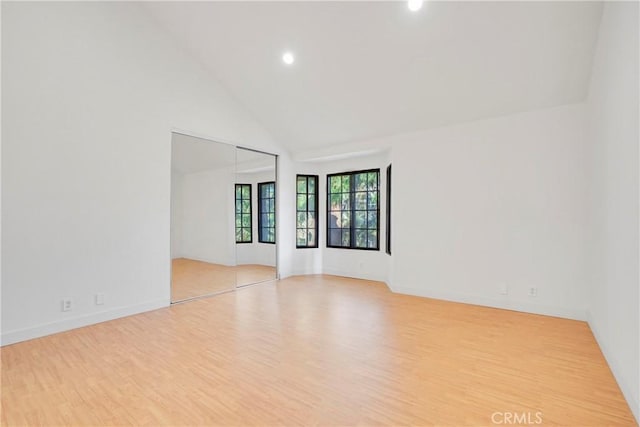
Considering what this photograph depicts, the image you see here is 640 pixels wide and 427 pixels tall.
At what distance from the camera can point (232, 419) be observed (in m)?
1.95

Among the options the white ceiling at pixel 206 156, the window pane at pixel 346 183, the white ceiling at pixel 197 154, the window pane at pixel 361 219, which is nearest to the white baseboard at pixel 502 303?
the window pane at pixel 361 219

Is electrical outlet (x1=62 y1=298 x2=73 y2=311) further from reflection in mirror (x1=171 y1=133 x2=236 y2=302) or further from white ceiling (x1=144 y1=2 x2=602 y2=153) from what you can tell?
white ceiling (x1=144 y1=2 x2=602 y2=153)

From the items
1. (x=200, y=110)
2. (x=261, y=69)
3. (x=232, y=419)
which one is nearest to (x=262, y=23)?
(x=261, y=69)

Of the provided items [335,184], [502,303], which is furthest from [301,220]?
[502,303]

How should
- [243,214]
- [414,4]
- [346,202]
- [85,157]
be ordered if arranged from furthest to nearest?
[346,202], [243,214], [85,157], [414,4]

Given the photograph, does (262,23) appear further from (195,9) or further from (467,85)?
(467,85)

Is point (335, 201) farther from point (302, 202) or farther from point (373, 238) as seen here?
point (373, 238)

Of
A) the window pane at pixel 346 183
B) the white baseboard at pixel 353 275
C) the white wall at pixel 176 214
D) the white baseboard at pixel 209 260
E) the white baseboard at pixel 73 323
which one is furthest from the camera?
the window pane at pixel 346 183

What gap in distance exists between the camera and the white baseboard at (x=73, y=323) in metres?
3.15

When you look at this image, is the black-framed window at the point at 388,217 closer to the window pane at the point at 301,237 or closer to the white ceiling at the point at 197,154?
the window pane at the point at 301,237

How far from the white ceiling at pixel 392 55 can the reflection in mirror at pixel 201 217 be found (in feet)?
3.94

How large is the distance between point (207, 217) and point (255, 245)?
1.28 meters

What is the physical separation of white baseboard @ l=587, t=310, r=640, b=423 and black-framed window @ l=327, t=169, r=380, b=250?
349 centimetres

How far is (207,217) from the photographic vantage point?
499cm
